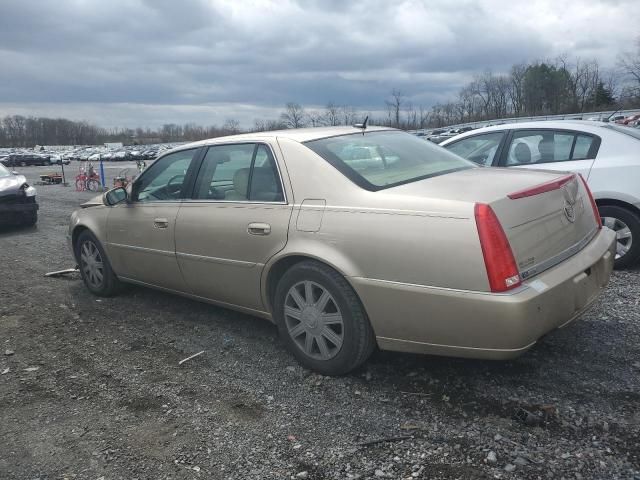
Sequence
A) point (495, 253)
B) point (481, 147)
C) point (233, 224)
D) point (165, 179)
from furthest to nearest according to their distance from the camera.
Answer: point (481, 147) → point (165, 179) → point (233, 224) → point (495, 253)

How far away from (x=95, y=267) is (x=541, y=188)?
4.31 meters

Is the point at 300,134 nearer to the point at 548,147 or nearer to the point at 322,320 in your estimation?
the point at 322,320

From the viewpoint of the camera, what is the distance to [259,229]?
3520 mm

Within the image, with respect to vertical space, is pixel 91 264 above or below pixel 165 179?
below

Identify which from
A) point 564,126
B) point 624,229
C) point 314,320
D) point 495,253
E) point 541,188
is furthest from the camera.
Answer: point 564,126

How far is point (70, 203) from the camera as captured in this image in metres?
15.9

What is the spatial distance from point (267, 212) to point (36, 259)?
554 centimetres

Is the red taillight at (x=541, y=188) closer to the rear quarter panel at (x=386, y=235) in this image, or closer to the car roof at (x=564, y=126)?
the rear quarter panel at (x=386, y=235)

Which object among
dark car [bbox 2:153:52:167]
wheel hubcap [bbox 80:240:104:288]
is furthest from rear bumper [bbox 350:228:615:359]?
dark car [bbox 2:153:52:167]

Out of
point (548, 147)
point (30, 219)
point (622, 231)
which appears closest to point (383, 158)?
point (548, 147)

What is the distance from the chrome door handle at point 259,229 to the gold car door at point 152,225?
943 mm

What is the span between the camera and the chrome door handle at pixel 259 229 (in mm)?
3469

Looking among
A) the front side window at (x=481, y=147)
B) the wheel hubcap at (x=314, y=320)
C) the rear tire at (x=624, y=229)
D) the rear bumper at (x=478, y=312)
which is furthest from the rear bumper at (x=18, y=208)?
the rear tire at (x=624, y=229)

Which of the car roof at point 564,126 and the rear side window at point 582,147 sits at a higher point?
the car roof at point 564,126
